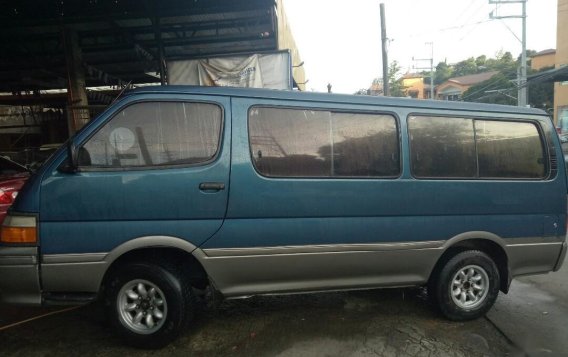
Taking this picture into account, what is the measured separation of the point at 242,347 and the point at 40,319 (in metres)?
2.02

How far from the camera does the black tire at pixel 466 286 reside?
4.03m

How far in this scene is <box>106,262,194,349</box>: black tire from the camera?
11.2ft

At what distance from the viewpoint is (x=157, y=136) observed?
11.1 ft

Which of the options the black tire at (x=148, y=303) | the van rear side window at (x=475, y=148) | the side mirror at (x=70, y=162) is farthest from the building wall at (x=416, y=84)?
the side mirror at (x=70, y=162)

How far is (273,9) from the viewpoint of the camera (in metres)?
9.47

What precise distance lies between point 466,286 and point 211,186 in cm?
255

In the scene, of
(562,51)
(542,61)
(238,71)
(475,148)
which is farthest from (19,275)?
(542,61)

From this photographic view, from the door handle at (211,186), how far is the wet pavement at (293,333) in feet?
4.24

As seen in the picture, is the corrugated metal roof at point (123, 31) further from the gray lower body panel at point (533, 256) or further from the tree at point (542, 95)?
the tree at point (542, 95)

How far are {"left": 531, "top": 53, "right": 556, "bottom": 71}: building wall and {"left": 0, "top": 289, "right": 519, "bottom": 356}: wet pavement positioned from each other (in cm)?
5030

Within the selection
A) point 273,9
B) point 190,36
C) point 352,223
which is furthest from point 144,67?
point 352,223

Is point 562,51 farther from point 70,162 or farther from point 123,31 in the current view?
point 70,162

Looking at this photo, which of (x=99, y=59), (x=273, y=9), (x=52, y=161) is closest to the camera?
(x=52, y=161)

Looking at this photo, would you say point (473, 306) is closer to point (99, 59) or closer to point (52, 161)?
point (52, 161)
